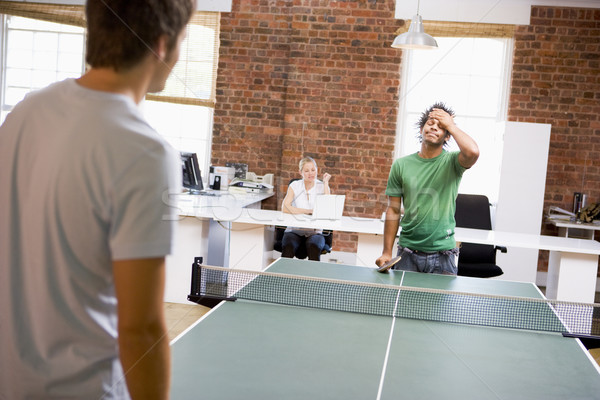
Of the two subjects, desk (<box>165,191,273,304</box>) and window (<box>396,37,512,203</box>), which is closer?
desk (<box>165,191,273,304</box>)

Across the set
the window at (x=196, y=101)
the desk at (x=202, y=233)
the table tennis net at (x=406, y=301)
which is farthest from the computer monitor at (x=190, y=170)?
the table tennis net at (x=406, y=301)

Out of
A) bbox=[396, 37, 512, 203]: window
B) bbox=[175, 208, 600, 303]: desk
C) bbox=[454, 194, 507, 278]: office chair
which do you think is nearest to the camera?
bbox=[175, 208, 600, 303]: desk

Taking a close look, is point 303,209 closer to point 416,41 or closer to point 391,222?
point 416,41

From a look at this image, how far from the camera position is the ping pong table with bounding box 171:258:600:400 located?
907 millimetres

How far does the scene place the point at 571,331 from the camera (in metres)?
1.38

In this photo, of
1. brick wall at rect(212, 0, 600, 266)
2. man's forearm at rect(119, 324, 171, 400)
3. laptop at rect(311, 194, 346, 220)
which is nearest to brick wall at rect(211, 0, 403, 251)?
brick wall at rect(212, 0, 600, 266)

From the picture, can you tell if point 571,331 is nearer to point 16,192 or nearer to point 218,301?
point 218,301

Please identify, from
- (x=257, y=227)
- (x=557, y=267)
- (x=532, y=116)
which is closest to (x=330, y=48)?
(x=532, y=116)

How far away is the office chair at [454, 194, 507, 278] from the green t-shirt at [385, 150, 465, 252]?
1154 millimetres

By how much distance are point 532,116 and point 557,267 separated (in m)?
1.44

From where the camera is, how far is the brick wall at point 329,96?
4191 millimetres

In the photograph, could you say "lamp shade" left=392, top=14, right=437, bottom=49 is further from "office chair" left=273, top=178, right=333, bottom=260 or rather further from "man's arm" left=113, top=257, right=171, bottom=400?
"man's arm" left=113, top=257, right=171, bottom=400

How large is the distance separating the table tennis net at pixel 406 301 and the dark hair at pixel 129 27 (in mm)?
1008

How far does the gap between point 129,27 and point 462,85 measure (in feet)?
13.5
